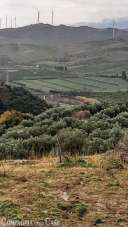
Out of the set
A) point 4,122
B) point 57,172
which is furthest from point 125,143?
point 4,122

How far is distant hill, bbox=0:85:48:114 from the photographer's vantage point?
55.8 metres

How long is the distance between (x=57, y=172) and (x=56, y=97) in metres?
84.7

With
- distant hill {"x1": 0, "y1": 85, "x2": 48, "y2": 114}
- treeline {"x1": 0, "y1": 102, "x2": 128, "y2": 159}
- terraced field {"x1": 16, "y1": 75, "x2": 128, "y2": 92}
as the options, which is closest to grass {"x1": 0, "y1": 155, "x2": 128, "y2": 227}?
treeline {"x1": 0, "y1": 102, "x2": 128, "y2": 159}

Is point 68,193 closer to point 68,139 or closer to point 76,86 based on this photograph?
point 68,139

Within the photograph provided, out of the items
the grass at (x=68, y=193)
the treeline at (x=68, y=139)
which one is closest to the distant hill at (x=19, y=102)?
the treeline at (x=68, y=139)

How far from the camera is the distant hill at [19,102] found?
5584cm

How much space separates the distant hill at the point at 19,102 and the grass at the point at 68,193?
41307 millimetres

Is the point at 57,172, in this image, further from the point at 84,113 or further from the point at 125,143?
the point at 84,113

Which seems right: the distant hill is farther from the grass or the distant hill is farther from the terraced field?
the terraced field

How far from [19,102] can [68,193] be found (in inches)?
1940

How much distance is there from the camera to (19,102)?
193 feet

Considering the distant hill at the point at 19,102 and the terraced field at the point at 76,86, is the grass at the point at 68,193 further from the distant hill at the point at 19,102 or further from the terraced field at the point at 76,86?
the terraced field at the point at 76,86

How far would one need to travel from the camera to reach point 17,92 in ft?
213

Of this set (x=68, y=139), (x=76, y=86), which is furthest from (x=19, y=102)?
Answer: (x=76, y=86)
